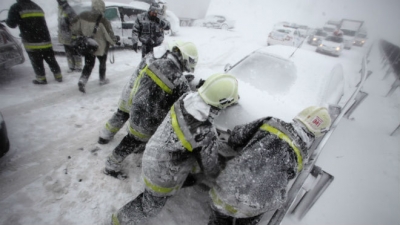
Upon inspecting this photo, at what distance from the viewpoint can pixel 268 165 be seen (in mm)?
1507

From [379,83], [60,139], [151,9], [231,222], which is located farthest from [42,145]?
[379,83]

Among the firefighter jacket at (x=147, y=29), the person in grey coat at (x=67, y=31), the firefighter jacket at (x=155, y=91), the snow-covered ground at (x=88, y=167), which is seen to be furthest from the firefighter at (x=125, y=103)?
the person in grey coat at (x=67, y=31)

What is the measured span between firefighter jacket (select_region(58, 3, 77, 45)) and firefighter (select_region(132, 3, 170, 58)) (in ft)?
4.05

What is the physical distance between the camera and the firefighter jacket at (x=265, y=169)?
1499 mm

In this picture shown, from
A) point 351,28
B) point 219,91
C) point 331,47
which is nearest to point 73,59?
point 219,91

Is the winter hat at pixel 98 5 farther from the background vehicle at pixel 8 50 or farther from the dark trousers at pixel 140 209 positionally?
the dark trousers at pixel 140 209

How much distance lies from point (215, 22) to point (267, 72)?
13518mm

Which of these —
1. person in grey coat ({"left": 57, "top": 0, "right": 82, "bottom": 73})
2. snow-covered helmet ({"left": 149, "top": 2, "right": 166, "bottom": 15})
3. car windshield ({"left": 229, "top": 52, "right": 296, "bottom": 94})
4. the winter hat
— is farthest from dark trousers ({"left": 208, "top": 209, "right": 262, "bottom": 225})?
person in grey coat ({"left": 57, "top": 0, "right": 82, "bottom": 73})

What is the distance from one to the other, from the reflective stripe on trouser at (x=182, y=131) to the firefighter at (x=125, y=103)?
0.88 metres

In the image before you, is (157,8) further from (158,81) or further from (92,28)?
(158,81)

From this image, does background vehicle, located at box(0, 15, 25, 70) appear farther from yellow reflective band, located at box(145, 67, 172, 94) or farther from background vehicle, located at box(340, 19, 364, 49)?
background vehicle, located at box(340, 19, 364, 49)

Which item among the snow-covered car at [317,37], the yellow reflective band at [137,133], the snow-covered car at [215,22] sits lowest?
the snow-covered car at [317,37]

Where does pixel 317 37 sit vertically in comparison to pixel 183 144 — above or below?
below

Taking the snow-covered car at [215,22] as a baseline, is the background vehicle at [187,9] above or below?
above
